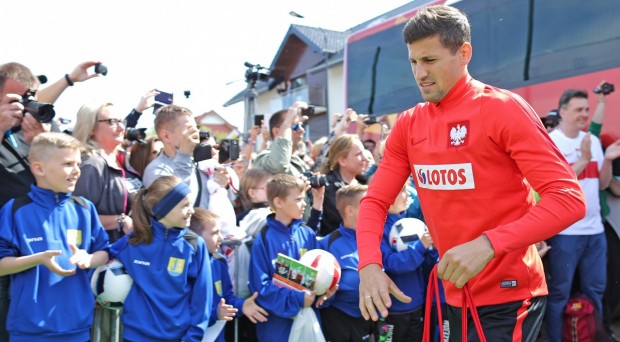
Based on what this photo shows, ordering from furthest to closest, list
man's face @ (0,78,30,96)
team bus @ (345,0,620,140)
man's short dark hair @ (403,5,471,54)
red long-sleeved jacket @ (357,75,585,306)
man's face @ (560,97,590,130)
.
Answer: team bus @ (345,0,620,140) < man's face @ (560,97,590,130) < man's face @ (0,78,30,96) < man's short dark hair @ (403,5,471,54) < red long-sleeved jacket @ (357,75,585,306)

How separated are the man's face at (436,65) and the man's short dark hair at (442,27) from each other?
2 centimetres

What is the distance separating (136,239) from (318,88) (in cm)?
2833

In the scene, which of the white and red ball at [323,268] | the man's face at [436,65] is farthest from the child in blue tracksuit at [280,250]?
the man's face at [436,65]

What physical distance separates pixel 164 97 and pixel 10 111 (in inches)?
69.0

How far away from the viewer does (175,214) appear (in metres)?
3.91

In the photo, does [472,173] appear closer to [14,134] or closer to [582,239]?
[14,134]

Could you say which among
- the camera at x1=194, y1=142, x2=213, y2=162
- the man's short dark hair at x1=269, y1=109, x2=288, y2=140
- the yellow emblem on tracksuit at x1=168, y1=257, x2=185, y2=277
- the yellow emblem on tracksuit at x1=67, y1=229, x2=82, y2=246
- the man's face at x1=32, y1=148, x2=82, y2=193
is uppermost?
the man's short dark hair at x1=269, y1=109, x2=288, y2=140

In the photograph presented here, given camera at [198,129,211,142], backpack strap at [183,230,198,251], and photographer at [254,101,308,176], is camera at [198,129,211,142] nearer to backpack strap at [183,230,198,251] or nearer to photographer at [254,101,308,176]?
photographer at [254,101,308,176]

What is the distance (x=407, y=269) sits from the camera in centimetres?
444

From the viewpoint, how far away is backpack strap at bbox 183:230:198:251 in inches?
156

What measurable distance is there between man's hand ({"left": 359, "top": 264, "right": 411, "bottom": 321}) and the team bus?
420 centimetres

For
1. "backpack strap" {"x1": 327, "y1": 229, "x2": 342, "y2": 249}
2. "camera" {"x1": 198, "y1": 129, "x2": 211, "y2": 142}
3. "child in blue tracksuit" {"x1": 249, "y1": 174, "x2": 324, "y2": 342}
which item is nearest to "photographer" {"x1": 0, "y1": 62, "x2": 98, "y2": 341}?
"camera" {"x1": 198, "y1": 129, "x2": 211, "y2": 142}

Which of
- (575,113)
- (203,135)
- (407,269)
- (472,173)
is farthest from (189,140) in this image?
(575,113)

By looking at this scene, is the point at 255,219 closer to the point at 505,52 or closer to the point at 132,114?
the point at 132,114
